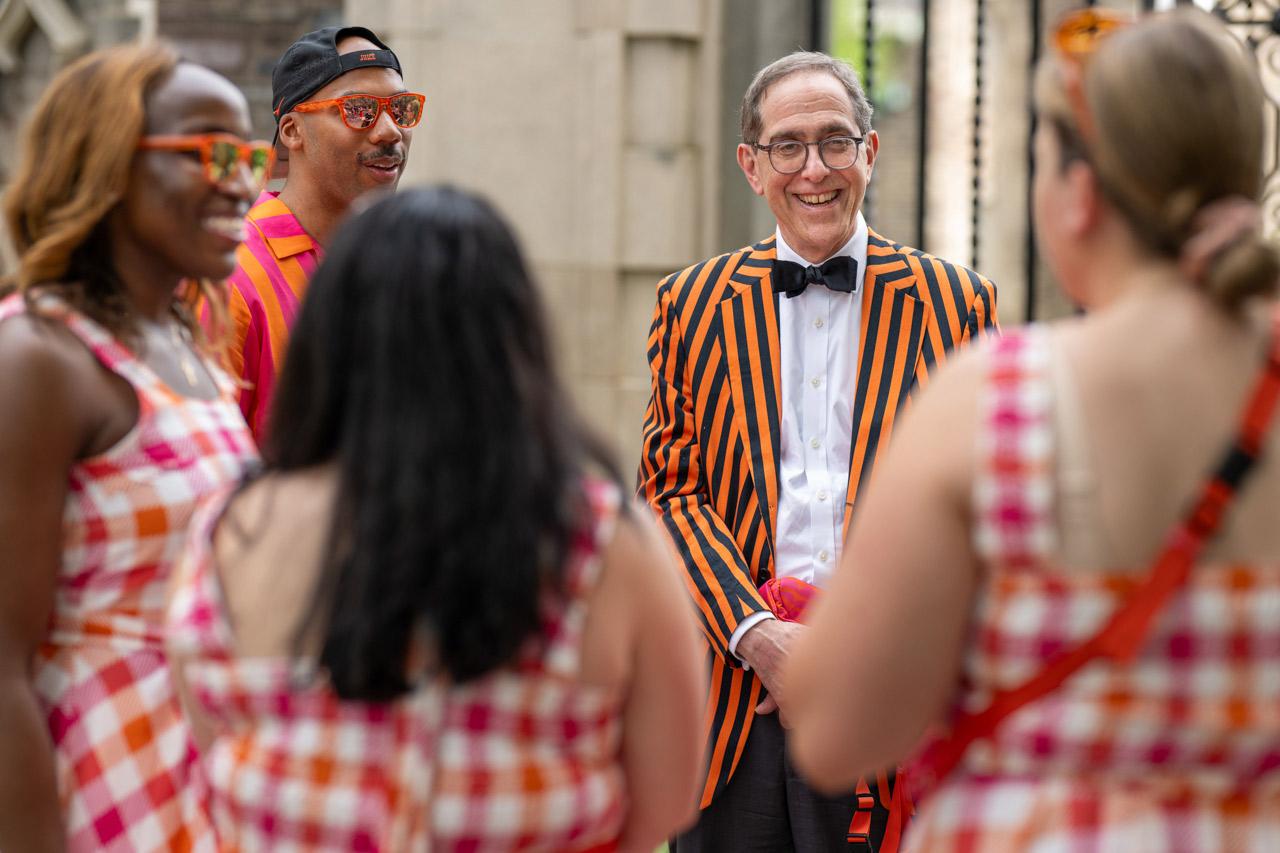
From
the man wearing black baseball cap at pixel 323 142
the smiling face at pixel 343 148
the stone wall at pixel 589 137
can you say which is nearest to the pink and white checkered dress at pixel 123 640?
the man wearing black baseball cap at pixel 323 142

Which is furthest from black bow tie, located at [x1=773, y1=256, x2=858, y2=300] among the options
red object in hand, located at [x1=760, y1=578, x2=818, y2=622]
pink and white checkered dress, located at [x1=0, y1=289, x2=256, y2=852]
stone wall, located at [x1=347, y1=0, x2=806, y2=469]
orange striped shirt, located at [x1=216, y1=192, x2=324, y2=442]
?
stone wall, located at [x1=347, y1=0, x2=806, y2=469]

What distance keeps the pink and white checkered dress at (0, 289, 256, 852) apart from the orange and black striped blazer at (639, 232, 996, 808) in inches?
56.1

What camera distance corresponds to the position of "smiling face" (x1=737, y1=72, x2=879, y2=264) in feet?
11.8

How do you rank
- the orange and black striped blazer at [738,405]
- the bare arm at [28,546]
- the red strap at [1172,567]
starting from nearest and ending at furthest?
the red strap at [1172,567] → the bare arm at [28,546] → the orange and black striped blazer at [738,405]

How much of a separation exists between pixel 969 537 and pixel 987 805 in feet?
1.01

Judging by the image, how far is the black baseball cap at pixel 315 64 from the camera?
12.3 ft

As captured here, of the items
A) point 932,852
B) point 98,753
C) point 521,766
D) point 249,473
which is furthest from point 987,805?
point 98,753

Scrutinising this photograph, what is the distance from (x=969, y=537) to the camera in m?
1.70

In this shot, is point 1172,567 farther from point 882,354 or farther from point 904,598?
point 882,354

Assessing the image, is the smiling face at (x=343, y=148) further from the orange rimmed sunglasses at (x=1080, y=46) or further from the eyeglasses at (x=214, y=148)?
the orange rimmed sunglasses at (x=1080, y=46)

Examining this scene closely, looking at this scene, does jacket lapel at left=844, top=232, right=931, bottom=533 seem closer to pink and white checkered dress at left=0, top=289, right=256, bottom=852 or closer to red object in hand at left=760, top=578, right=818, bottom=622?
red object in hand at left=760, top=578, right=818, bottom=622

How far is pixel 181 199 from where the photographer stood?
229 cm

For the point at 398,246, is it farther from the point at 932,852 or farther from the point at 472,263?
the point at 932,852

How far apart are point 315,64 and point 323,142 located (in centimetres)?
21
